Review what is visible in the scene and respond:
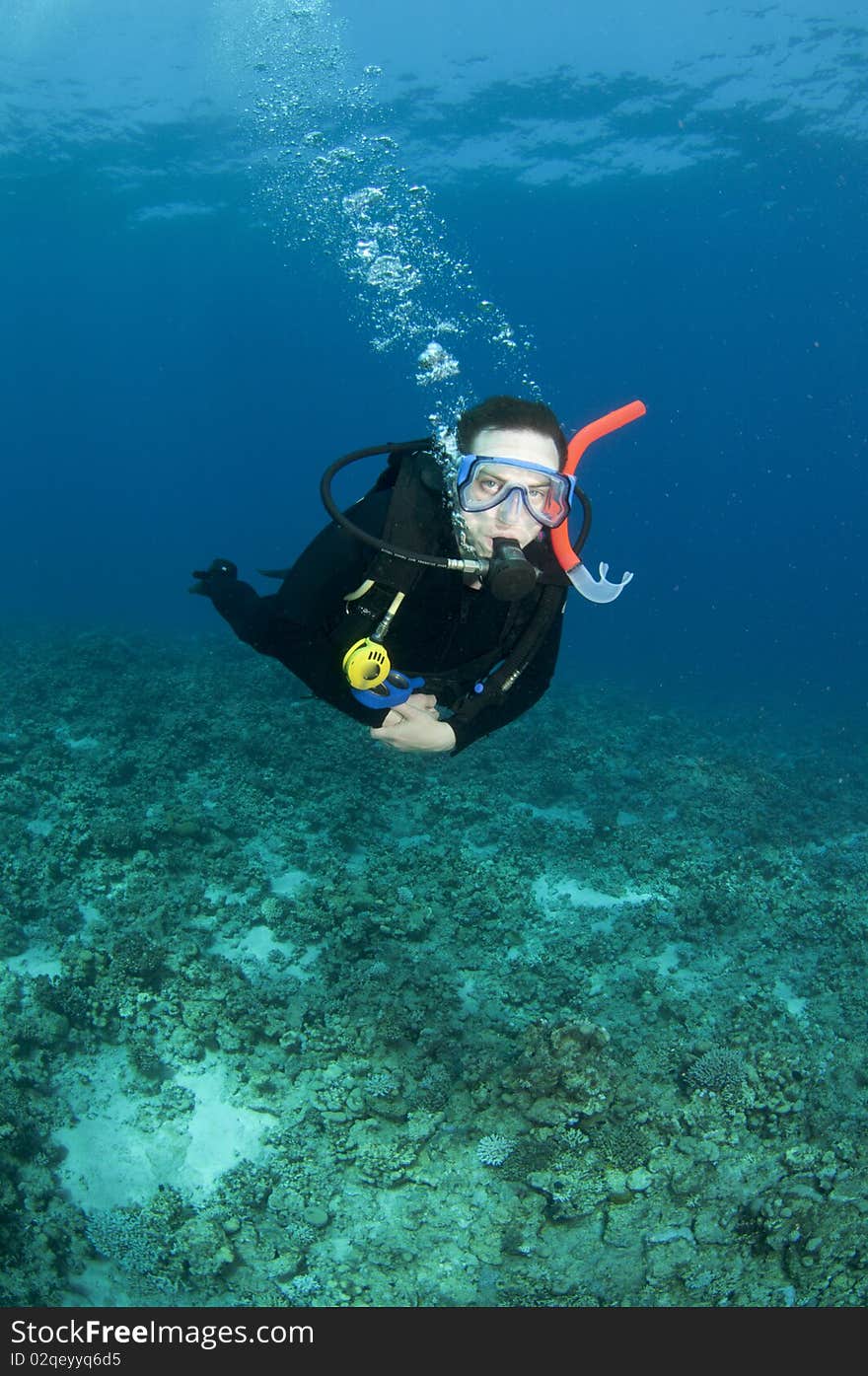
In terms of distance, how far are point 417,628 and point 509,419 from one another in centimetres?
125

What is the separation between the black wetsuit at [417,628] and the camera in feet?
12.3

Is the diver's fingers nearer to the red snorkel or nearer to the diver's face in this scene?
the diver's face

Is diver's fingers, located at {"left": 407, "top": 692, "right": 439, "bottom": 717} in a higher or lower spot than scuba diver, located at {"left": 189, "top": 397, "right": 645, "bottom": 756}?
lower

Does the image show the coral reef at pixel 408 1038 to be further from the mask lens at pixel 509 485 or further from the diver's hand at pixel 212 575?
the mask lens at pixel 509 485

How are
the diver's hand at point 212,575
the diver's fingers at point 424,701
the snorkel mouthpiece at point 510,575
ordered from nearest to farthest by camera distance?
the snorkel mouthpiece at point 510,575
the diver's fingers at point 424,701
the diver's hand at point 212,575

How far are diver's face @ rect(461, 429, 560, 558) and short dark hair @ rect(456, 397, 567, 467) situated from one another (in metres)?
0.03

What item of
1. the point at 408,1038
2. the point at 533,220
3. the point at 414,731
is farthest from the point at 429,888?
the point at 533,220

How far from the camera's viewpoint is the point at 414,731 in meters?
3.94

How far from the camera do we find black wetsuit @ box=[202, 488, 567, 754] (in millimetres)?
3750

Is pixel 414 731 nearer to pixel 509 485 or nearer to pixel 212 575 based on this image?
pixel 509 485

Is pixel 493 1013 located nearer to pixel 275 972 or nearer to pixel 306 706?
pixel 275 972

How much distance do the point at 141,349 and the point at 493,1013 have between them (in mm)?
79246

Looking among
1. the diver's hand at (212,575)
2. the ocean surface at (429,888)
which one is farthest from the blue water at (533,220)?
the diver's hand at (212,575)

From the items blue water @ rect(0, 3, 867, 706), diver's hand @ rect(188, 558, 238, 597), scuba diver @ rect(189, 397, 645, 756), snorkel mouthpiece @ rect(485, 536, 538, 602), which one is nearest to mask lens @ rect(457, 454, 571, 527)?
scuba diver @ rect(189, 397, 645, 756)
